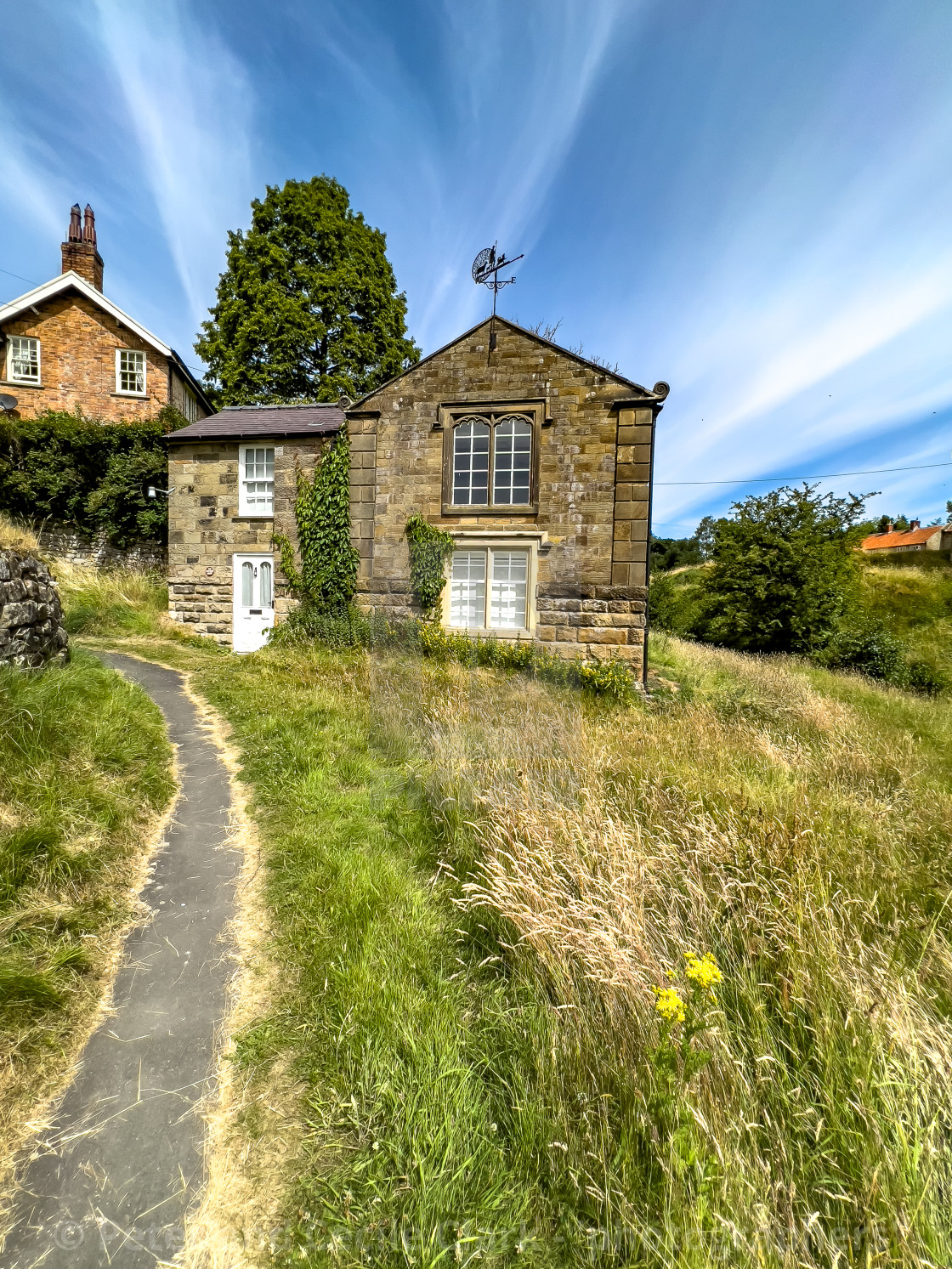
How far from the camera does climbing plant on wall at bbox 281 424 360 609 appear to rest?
1158 centimetres

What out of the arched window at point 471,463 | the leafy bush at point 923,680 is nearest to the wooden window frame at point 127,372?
the arched window at point 471,463

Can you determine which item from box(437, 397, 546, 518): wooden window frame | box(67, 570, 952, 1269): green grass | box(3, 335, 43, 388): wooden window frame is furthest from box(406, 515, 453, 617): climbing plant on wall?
box(3, 335, 43, 388): wooden window frame

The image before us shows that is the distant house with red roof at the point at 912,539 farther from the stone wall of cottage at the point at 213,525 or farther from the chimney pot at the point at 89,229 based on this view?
the chimney pot at the point at 89,229

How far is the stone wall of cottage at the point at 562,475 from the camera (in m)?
10.1

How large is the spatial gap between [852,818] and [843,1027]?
213 cm

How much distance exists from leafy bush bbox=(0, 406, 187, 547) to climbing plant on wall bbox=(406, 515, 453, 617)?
32.1 ft

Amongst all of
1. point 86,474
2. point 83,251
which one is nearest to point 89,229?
point 83,251

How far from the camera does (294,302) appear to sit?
1894cm

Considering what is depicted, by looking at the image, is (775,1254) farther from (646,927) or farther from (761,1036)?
(646,927)

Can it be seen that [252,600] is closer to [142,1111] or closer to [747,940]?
[142,1111]

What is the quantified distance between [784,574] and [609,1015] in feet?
50.9

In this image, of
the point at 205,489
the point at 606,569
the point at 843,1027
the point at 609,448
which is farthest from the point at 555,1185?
the point at 205,489

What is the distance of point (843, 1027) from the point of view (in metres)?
1.93

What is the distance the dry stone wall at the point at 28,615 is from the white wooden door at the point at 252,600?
6250 millimetres
